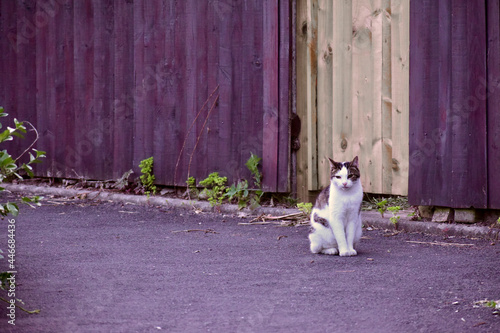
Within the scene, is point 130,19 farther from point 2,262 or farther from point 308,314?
point 308,314

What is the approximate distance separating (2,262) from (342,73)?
3370mm

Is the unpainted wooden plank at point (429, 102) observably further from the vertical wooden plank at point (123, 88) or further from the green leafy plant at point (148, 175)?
the vertical wooden plank at point (123, 88)

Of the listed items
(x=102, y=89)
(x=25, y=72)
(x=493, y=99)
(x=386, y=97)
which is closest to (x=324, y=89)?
(x=386, y=97)

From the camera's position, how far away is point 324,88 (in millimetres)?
5969

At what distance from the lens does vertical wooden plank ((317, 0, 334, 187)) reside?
5.91 m

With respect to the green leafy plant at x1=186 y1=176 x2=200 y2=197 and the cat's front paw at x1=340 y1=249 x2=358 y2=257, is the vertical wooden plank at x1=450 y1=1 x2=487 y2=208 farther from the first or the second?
the green leafy plant at x1=186 y1=176 x2=200 y2=197

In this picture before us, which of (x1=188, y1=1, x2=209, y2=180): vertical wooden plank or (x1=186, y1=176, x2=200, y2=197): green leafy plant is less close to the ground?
(x1=188, y1=1, x2=209, y2=180): vertical wooden plank

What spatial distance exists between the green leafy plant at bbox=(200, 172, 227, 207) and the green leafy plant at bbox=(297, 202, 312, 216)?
90 centimetres

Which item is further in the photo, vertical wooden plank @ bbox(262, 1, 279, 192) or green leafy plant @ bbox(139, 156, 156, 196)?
green leafy plant @ bbox(139, 156, 156, 196)

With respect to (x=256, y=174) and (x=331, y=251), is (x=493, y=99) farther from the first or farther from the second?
(x=256, y=174)

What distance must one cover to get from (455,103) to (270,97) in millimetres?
1855

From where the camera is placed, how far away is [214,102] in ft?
21.6

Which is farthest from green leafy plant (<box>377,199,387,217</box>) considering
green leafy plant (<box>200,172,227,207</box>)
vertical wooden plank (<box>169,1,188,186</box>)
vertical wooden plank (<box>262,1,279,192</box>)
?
vertical wooden plank (<box>169,1,188,186</box>)

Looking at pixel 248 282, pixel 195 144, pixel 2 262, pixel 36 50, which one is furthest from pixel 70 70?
pixel 248 282
